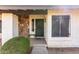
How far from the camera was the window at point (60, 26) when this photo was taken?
14.8m

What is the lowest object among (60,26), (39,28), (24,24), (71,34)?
(71,34)

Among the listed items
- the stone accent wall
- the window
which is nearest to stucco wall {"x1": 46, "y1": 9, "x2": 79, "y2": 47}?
the window

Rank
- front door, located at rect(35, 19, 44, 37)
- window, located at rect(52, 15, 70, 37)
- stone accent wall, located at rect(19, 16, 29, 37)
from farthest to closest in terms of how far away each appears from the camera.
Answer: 1. stone accent wall, located at rect(19, 16, 29, 37)
2. front door, located at rect(35, 19, 44, 37)
3. window, located at rect(52, 15, 70, 37)

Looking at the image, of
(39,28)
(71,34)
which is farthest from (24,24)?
(71,34)

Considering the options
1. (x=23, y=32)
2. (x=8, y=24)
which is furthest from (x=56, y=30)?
(x=23, y=32)

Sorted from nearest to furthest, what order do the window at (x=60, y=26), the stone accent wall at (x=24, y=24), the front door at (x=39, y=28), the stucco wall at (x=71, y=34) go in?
the stucco wall at (x=71, y=34), the window at (x=60, y=26), the front door at (x=39, y=28), the stone accent wall at (x=24, y=24)

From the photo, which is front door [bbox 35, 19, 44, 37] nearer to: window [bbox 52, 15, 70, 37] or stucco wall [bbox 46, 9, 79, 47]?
window [bbox 52, 15, 70, 37]

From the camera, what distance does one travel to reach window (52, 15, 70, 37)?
48.4ft

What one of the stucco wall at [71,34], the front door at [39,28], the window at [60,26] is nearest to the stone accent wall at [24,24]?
the front door at [39,28]

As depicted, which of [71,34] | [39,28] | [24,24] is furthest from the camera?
[24,24]

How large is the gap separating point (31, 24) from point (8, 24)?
9.17 m

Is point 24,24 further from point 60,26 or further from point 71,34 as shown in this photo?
point 71,34

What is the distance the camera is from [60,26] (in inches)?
589

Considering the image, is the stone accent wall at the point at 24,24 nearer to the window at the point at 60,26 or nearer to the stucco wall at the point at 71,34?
the window at the point at 60,26
